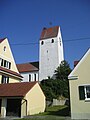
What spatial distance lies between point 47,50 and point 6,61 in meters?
29.1

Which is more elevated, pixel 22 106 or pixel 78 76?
pixel 78 76

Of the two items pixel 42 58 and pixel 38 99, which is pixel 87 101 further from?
pixel 42 58

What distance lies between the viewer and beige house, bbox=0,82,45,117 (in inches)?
902

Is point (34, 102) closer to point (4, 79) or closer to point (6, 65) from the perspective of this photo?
point (4, 79)

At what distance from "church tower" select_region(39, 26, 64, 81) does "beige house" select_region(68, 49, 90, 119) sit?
37.9m

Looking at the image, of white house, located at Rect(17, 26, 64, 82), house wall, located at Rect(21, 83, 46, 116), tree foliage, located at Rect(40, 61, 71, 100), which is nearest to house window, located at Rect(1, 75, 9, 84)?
house wall, located at Rect(21, 83, 46, 116)

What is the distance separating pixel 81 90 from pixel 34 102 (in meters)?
9.06

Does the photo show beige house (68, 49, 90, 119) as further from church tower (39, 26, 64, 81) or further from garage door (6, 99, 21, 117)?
church tower (39, 26, 64, 81)

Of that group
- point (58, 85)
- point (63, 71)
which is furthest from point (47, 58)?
point (58, 85)

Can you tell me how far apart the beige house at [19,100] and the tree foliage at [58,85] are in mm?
14200

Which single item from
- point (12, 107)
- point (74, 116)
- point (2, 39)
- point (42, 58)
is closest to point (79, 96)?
point (74, 116)

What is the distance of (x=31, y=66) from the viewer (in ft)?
212

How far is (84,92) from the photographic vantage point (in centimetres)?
1822

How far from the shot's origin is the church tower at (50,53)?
58.5m
